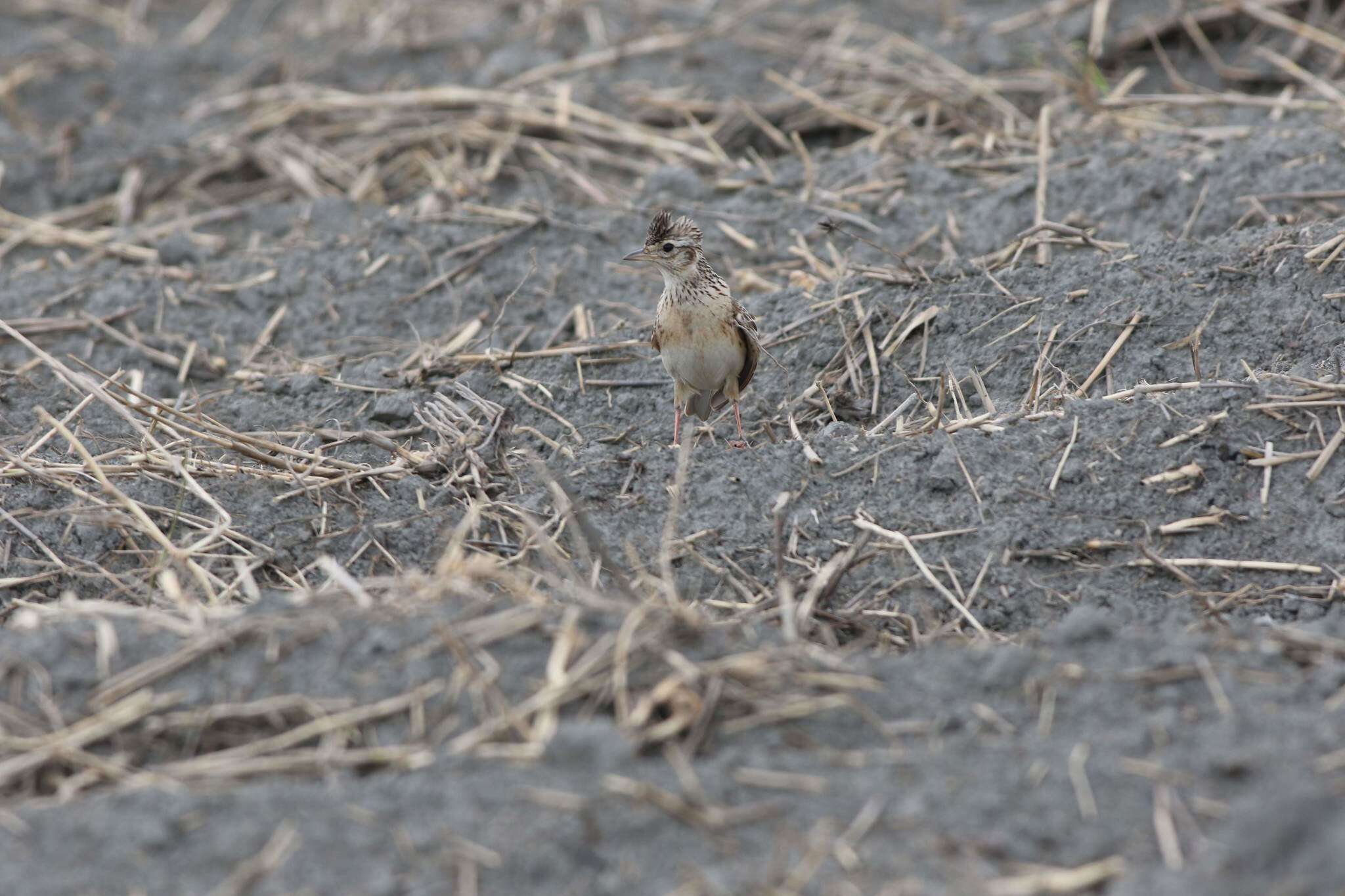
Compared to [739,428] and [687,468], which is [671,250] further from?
[687,468]

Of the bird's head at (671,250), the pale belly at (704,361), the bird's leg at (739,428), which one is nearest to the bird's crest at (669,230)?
the bird's head at (671,250)

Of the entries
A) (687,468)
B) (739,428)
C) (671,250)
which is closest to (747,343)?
(739,428)

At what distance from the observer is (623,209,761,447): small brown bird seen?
709 cm

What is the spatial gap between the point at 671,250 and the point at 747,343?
0.60m

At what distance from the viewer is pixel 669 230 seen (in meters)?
7.34

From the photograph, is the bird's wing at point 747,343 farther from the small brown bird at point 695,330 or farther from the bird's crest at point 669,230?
the bird's crest at point 669,230

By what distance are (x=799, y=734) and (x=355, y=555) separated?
2.37 metres

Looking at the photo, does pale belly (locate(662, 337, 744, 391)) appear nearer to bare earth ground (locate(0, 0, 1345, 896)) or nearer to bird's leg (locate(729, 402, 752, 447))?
bird's leg (locate(729, 402, 752, 447))

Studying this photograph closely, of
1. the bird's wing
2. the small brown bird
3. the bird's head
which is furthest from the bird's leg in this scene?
the bird's head

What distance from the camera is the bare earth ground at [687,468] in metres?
3.67

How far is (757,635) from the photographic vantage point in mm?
4469

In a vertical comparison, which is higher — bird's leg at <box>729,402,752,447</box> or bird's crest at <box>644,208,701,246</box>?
bird's crest at <box>644,208,701,246</box>

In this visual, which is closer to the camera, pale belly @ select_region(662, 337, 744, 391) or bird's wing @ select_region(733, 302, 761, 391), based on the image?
pale belly @ select_region(662, 337, 744, 391)

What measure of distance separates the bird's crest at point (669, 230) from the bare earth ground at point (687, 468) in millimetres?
737
